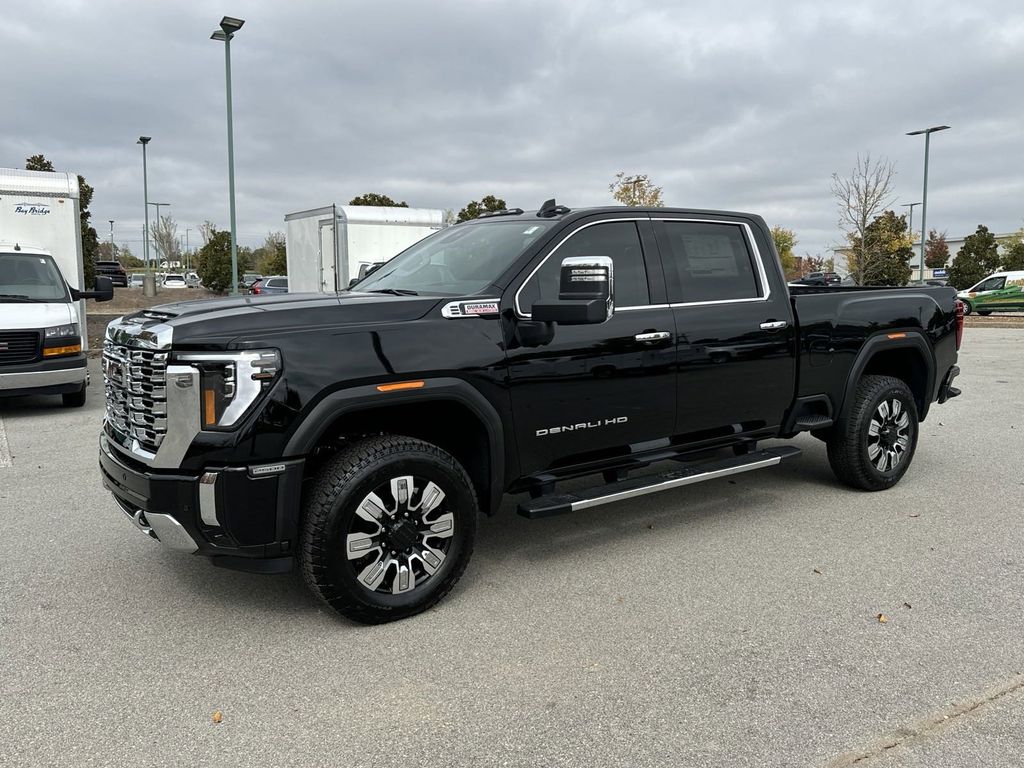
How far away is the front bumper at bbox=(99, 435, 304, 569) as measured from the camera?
11.1ft

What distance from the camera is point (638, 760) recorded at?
2.70m

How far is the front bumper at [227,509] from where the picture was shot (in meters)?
3.38

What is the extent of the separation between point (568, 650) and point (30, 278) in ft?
30.9

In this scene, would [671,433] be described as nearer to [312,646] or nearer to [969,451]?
[312,646]

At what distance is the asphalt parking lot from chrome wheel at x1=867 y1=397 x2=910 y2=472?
433mm

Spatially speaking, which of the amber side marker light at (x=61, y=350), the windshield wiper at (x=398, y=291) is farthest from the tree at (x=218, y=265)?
the windshield wiper at (x=398, y=291)

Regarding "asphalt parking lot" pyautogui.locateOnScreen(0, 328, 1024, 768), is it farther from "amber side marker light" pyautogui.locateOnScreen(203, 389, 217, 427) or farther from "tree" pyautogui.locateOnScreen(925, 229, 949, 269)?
"tree" pyautogui.locateOnScreen(925, 229, 949, 269)

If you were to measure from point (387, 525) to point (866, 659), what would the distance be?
2.10 meters

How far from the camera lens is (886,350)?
19.2 ft

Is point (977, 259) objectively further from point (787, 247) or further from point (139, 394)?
point (139, 394)

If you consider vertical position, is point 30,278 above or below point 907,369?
above

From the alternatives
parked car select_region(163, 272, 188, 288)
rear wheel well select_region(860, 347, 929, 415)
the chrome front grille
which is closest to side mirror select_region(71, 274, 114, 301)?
the chrome front grille

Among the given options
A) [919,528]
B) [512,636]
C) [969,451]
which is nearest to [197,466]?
[512,636]

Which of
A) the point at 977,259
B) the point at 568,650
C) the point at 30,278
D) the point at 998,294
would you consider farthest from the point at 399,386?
the point at 977,259
